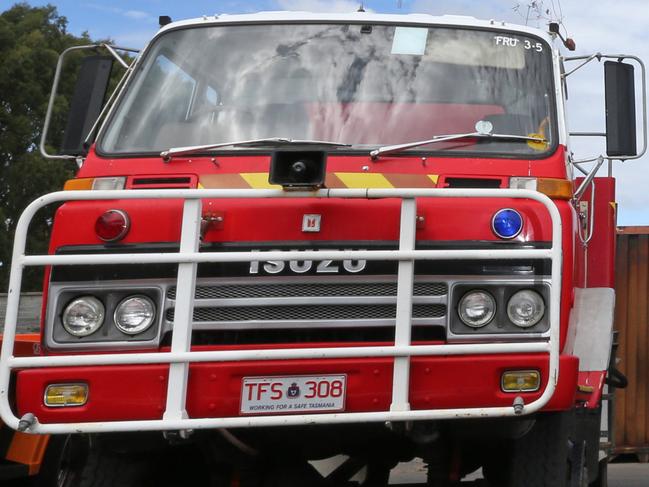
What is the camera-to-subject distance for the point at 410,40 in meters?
6.11

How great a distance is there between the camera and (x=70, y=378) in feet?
15.7

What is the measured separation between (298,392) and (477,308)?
83cm

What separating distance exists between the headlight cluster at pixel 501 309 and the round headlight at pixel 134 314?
131cm

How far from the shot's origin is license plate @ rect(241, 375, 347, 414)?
473 cm

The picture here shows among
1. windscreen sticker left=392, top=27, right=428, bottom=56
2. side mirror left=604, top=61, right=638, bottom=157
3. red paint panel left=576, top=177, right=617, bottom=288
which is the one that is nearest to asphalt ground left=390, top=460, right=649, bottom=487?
red paint panel left=576, top=177, right=617, bottom=288

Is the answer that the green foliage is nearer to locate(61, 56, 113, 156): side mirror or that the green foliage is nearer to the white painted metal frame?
locate(61, 56, 113, 156): side mirror

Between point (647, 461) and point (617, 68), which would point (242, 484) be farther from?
point (647, 461)

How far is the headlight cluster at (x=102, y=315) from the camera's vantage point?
16.1 feet

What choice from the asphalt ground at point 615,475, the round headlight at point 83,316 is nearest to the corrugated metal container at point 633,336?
the asphalt ground at point 615,475

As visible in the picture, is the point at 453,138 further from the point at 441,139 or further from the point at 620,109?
the point at 620,109

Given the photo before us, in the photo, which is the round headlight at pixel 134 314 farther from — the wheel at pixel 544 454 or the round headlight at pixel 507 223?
the wheel at pixel 544 454

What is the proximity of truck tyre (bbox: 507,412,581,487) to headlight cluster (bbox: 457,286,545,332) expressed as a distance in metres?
0.60

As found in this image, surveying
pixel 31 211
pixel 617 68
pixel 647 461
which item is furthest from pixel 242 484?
pixel 647 461

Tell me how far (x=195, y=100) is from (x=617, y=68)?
223 cm
